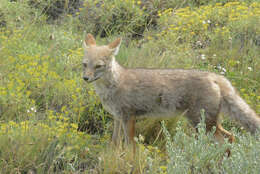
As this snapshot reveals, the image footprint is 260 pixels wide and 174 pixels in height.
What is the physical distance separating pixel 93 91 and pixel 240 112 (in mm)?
2018

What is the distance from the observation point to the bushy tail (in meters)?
4.70

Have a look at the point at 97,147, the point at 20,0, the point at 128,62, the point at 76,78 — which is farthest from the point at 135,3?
the point at 97,147

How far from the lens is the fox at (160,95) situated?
186 inches

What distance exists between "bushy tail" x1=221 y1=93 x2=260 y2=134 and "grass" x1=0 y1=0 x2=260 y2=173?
0.27 meters

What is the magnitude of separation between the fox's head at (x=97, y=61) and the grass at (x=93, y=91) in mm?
525

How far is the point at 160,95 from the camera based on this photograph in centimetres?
500

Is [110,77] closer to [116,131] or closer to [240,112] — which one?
[116,131]

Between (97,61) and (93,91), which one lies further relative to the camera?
(93,91)

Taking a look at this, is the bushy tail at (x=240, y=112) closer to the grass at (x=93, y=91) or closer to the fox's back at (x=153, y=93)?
the grass at (x=93, y=91)

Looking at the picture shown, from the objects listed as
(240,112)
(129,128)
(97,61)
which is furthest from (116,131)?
(240,112)

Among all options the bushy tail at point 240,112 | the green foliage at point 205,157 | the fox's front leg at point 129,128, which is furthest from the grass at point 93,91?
the bushy tail at point 240,112

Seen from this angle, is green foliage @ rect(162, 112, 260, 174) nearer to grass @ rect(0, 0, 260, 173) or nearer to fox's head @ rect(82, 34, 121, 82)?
grass @ rect(0, 0, 260, 173)

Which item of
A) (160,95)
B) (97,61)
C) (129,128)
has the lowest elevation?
(129,128)

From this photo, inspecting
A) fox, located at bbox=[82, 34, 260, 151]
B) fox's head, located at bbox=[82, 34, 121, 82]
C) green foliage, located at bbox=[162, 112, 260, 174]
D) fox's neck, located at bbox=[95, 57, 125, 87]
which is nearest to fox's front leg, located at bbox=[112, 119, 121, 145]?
fox, located at bbox=[82, 34, 260, 151]
